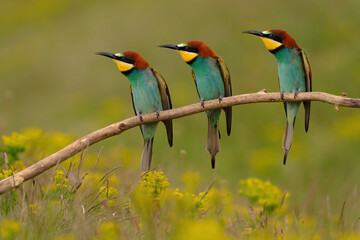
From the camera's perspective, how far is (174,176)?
3.58m

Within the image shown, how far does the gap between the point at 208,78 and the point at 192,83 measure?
540 centimetres

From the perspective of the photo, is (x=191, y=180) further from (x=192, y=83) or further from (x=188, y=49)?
(x=192, y=83)

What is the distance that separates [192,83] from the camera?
8953 mm

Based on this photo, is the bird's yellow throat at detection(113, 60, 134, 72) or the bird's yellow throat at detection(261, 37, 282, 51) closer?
the bird's yellow throat at detection(261, 37, 282, 51)

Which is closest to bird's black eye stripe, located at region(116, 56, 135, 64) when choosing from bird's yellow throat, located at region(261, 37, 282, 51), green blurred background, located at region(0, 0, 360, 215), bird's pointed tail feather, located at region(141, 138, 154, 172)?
bird's pointed tail feather, located at region(141, 138, 154, 172)

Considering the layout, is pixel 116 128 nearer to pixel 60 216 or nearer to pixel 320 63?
pixel 60 216

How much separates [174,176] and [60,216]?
3.47 feet

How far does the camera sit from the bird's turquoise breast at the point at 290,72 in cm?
336

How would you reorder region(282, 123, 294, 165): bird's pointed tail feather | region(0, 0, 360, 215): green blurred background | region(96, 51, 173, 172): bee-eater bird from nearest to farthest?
region(282, 123, 294, 165): bird's pointed tail feather, region(96, 51, 173, 172): bee-eater bird, region(0, 0, 360, 215): green blurred background

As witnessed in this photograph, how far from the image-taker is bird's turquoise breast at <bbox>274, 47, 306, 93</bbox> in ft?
11.0

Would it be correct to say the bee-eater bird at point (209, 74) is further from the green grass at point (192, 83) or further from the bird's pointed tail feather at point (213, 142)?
the green grass at point (192, 83)

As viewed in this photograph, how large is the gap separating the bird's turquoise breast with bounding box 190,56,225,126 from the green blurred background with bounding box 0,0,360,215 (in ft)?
4.96

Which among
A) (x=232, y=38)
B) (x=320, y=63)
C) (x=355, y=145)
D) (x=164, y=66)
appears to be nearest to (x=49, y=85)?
(x=164, y=66)

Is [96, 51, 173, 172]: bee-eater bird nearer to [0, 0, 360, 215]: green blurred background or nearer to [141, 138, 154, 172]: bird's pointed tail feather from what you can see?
[141, 138, 154, 172]: bird's pointed tail feather
